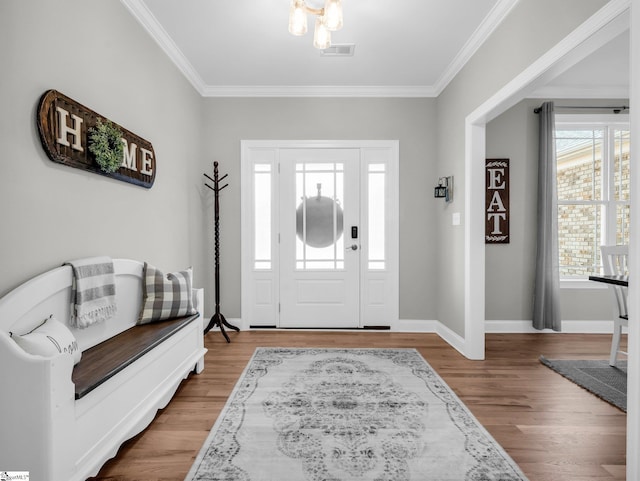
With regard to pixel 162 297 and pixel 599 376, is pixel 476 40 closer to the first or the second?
pixel 599 376

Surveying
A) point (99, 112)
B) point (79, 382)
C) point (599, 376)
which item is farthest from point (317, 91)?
point (599, 376)

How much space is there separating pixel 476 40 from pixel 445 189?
4.63 ft

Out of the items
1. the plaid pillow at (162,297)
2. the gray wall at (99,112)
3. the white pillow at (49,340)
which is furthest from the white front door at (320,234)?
the white pillow at (49,340)

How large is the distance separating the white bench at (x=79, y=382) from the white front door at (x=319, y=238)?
1.84 metres

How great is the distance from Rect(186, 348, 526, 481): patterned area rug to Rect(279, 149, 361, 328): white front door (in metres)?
1.28

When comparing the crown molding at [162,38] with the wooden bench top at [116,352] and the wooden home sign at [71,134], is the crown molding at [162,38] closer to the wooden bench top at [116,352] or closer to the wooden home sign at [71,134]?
the wooden home sign at [71,134]

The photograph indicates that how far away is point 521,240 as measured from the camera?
4051 mm

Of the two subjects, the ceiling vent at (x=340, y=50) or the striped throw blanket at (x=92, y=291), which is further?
the ceiling vent at (x=340, y=50)

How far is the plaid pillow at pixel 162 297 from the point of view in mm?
2467

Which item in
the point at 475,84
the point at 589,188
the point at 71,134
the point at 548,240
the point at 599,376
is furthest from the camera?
the point at 589,188

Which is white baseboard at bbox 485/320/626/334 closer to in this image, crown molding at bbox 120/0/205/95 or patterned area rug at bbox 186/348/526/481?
patterned area rug at bbox 186/348/526/481

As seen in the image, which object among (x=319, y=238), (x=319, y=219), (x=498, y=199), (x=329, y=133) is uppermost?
(x=329, y=133)

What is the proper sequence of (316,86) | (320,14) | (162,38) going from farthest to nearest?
(316,86), (162,38), (320,14)

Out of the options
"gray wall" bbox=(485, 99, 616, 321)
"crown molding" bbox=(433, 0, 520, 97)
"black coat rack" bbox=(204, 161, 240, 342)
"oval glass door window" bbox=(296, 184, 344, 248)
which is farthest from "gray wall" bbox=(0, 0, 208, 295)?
"gray wall" bbox=(485, 99, 616, 321)
